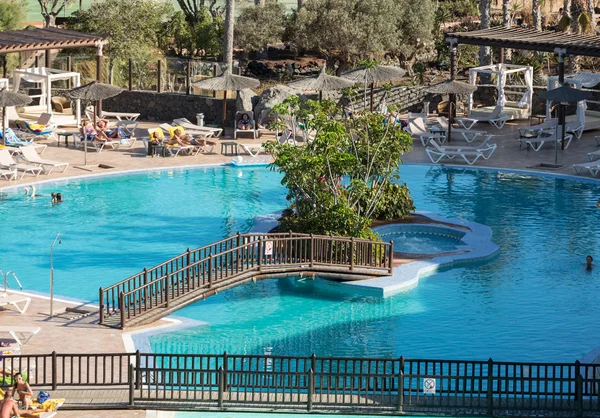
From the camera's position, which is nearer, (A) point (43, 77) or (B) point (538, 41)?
(B) point (538, 41)

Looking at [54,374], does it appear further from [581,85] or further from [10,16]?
[10,16]

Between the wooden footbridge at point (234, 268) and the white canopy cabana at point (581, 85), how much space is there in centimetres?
1728

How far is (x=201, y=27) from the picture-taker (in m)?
55.6

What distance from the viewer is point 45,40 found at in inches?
1542

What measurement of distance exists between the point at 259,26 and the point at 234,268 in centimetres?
3274

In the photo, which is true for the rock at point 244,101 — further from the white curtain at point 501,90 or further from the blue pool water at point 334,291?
the white curtain at point 501,90

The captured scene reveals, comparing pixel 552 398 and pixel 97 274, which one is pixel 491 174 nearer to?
pixel 97 274

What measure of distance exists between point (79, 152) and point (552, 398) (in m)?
23.5

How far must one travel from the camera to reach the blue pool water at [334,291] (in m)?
20.6

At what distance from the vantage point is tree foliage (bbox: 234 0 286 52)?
53.9 m

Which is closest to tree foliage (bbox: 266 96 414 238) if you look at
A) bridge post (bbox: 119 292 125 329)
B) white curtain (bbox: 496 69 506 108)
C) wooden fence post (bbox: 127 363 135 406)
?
bridge post (bbox: 119 292 125 329)

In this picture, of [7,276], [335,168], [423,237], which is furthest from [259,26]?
[7,276]

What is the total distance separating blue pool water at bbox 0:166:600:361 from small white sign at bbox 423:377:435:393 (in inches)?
136

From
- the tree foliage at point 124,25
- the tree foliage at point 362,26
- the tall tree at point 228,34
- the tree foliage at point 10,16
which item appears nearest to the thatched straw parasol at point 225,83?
the tall tree at point 228,34
